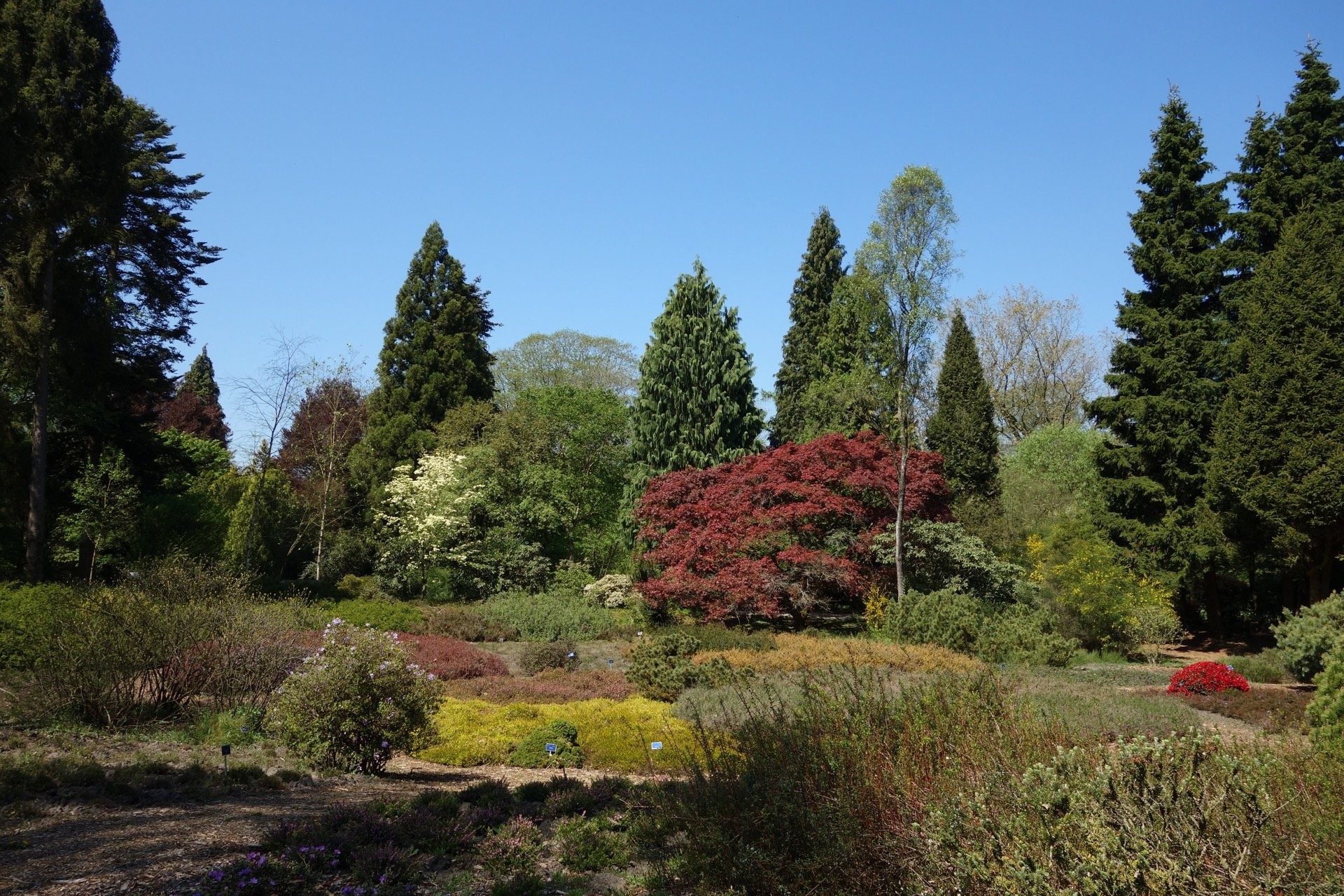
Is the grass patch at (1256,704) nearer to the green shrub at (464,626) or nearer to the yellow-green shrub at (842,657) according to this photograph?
the yellow-green shrub at (842,657)

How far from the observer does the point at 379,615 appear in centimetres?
1720

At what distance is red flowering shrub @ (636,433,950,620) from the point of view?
18234mm

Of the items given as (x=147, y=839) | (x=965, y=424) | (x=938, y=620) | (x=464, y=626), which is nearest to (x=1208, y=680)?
(x=938, y=620)

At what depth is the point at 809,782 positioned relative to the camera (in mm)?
4555

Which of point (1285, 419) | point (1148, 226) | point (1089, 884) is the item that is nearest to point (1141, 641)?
point (1285, 419)

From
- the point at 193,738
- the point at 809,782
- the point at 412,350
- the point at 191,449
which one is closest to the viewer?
the point at 809,782

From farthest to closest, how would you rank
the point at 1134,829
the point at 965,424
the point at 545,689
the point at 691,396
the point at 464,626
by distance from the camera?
the point at 965,424, the point at 691,396, the point at 464,626, the point at 545,689, the point at 1134,829

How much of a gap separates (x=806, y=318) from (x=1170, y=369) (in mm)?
16189

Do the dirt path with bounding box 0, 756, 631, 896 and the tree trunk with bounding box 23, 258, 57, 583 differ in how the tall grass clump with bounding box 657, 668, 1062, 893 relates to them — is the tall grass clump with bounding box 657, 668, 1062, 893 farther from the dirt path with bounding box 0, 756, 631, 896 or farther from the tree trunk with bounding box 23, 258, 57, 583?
the tree trunk with bounding box 23, 258, 57, 583

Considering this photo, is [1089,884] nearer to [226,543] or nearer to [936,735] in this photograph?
[936,735]

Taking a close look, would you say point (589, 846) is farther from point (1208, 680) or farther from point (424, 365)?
point (424, 365)

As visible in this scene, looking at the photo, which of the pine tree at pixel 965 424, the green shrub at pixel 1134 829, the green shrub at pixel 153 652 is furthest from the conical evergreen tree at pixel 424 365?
the green shrub at pixel 1134 829

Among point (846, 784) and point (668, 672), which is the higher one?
point (846, 784)

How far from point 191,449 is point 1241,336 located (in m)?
30.4
